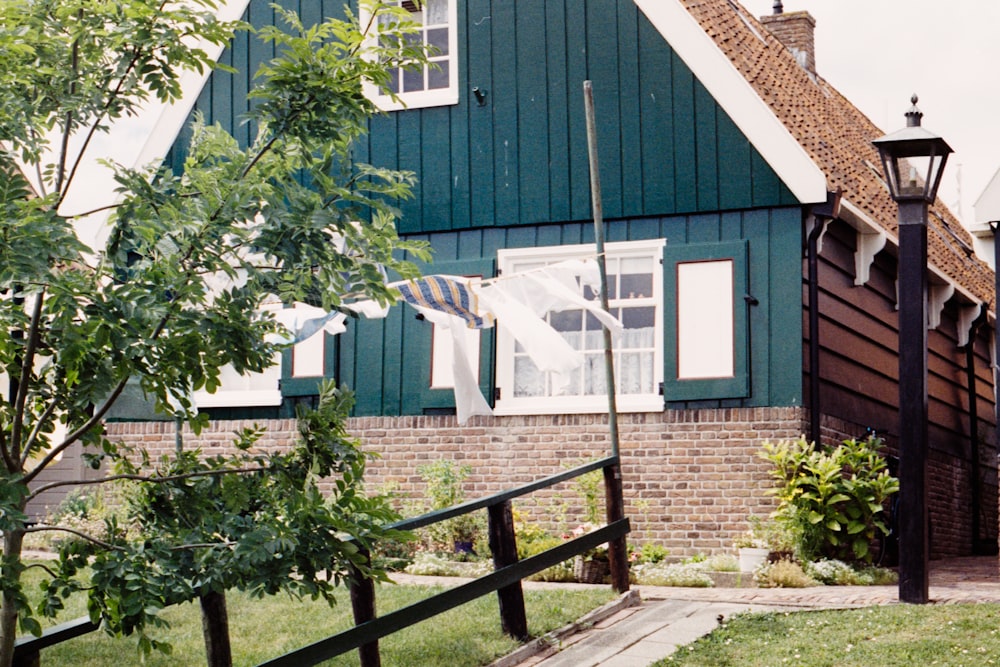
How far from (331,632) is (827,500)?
4864 millimetres

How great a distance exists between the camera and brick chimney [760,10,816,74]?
19.0 m

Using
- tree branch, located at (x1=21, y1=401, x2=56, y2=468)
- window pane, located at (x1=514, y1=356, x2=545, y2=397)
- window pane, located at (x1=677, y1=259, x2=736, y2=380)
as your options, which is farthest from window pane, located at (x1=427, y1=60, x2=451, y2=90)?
tree branch, located at (x1=21, y1=401, x2=56, y2=468)

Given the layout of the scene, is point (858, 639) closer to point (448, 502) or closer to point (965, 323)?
point (448, 502)

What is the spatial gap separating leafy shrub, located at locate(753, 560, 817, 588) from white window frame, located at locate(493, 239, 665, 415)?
87.3 inches

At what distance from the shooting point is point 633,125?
13180mm

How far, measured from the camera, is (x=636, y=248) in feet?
42.6

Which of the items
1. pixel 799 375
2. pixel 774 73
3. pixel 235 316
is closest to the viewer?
pixel 235 316

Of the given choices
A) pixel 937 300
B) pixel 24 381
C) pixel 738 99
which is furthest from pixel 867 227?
pixel 24 381

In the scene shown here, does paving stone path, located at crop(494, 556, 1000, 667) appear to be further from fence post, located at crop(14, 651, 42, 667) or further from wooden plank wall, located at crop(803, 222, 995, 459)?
fence post, located at crop(14, 651, 42, 667)

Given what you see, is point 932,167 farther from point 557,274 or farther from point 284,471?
point 284,471

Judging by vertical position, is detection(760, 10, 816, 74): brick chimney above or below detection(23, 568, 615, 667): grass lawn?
above

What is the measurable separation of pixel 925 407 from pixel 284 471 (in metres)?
5.58

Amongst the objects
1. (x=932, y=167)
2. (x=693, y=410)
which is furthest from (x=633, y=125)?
(x=932, y=167)

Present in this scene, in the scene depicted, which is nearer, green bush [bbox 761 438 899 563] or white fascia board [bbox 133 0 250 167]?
green bush [bbox 761 438 899 563]
